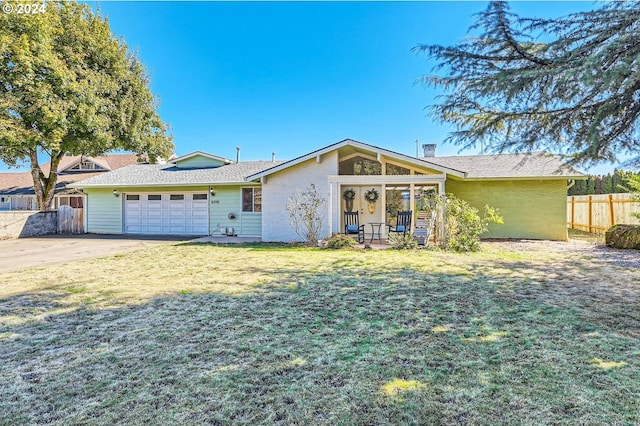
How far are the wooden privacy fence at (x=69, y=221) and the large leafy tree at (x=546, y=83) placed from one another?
60.4ft

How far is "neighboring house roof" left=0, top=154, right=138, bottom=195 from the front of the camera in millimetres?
25298

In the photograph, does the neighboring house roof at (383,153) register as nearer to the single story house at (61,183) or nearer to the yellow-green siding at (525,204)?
the yellow-green siding at (525,204)

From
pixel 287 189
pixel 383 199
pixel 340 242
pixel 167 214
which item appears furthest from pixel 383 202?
pixel 167 214

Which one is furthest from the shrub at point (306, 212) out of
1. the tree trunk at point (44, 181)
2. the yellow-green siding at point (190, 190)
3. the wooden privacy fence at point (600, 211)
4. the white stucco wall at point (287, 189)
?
the tree trunk at point (44, 181)

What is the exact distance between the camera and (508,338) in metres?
3.55

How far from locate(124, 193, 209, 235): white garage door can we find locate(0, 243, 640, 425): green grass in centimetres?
920

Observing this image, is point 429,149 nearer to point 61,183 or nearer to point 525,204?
point 525,204

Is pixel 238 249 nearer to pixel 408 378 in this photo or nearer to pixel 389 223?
pixel 389 223

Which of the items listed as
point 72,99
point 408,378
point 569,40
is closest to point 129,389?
point 408,378

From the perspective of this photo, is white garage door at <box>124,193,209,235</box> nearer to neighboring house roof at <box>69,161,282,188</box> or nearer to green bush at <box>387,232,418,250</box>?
neighboring house roof at <box>69,161,282,188</box>

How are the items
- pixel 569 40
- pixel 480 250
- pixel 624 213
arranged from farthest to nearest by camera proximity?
pixel 624 213 → pixel 480 250 → pixel 569 40

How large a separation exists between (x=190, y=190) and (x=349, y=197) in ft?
24.6

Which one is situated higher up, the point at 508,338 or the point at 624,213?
the point at 624,213

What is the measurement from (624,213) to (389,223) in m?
8.77
